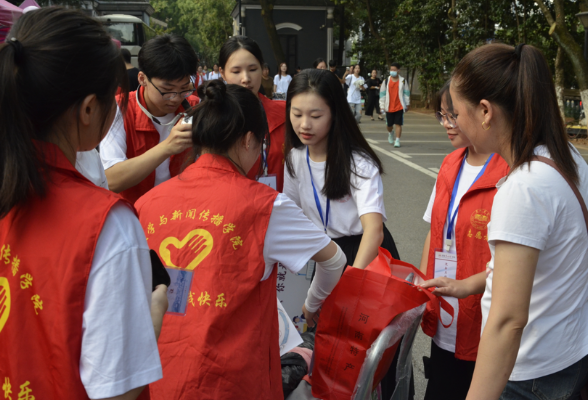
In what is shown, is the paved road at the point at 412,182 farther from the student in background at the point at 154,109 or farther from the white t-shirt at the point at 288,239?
the student in background at the point at 154,109

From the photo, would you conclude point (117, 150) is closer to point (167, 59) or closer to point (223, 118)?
point (167, 59)

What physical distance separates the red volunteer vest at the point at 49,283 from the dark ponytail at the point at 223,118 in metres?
0.71

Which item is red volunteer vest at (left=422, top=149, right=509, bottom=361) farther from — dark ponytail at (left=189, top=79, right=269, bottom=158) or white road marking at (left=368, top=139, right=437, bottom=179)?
white road marking at (left=368, top=139, right=437, bottom=179)

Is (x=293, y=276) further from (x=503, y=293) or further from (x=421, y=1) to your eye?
(x=421, y=1)

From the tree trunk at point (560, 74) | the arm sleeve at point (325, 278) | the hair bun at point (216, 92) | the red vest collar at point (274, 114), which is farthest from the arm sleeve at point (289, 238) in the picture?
the tree trunk at point (560, 74)

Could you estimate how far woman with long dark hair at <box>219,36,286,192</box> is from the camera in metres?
2.85

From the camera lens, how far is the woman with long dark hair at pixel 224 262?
1489 millimetres

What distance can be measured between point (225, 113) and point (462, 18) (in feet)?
60.9

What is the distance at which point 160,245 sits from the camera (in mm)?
1597

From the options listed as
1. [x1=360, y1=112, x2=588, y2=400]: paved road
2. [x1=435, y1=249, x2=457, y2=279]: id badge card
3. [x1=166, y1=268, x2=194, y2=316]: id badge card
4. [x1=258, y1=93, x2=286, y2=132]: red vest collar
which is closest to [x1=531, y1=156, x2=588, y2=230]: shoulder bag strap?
[x1=435, y1=249, x2=457, y2=279]: id badge card

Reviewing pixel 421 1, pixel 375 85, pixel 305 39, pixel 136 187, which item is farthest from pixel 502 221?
Result: pixel 305 39

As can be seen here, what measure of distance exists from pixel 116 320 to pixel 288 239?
683 millimetres

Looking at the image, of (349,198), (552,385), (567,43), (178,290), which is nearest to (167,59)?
(349,198)

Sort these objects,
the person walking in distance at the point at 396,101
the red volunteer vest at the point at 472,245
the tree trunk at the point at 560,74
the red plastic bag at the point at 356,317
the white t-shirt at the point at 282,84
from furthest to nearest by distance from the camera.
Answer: the white t-shirt at the point at 282,84
the tree trunk at the point at 560,74
the person walking in distance at the point at 396,101
the red volunteer vest at the point at 472,245
the red plastic bag at the point at 356,317
